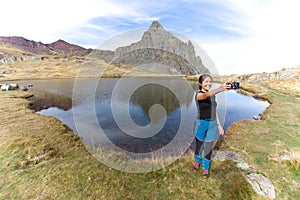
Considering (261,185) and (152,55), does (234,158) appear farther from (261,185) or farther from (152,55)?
(152,55)

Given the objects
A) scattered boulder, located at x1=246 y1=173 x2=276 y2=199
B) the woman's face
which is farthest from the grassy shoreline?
the woman's face

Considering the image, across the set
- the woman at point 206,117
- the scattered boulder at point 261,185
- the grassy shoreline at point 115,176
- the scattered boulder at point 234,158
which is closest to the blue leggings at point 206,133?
the woman at point 206,117

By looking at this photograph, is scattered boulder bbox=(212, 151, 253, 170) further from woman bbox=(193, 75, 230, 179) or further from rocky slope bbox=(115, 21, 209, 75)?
rocky slope bbox=(115, 21, 209, 75)

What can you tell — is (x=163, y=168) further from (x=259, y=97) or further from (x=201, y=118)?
(x=259, y=97)

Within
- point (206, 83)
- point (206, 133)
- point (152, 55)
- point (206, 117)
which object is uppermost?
point (152, 55)

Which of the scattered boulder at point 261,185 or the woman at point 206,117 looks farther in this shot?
the scattered boulder at point 261,185

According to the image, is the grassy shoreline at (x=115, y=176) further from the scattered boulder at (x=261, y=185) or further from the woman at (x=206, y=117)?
the woman at (x=206, y=117)

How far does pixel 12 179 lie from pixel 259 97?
4939 cm

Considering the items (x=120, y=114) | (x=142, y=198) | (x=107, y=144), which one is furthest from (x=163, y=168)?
(x=120, y=114)

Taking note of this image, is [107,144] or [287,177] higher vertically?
[287,177]

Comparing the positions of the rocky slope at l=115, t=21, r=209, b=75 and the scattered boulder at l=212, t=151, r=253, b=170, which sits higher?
the rocky slope at l=115, t=21, r=209, b=75

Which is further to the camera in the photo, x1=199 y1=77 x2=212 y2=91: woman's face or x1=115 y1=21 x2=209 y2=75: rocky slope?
x1=115 y1=21 x2=209 y2=75: rocky slope

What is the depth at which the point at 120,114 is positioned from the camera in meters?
25.2

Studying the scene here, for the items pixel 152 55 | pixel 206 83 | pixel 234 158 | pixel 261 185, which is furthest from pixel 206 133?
pixel 152 55
